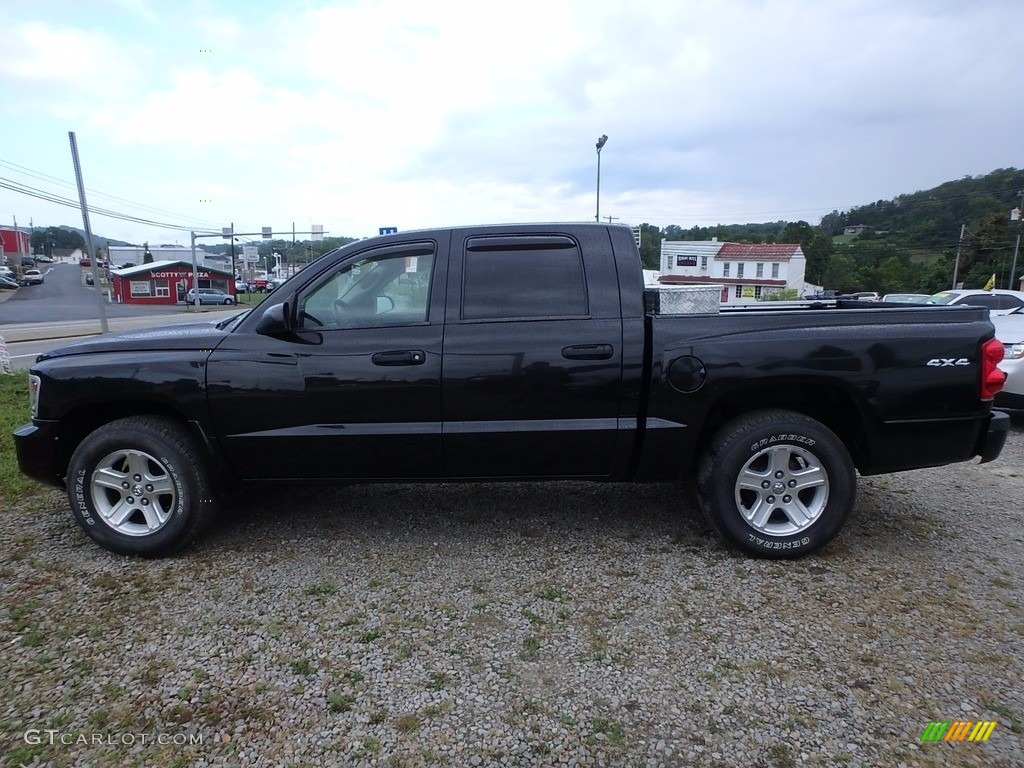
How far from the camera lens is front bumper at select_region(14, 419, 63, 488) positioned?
374cm

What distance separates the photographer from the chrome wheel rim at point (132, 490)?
3645 millimetres

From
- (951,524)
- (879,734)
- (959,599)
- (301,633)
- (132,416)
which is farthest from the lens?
(951,524)

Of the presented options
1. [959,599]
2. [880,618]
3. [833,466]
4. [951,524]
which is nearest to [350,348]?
[833,466]

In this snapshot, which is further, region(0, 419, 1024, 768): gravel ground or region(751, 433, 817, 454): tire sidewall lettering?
region(751, 433, 817, 454): tire sidewall lettering

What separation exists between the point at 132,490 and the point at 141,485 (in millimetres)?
65

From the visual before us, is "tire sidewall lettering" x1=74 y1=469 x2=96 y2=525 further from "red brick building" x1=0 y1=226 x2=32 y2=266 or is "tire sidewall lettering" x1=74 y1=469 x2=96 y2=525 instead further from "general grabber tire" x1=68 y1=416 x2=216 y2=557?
"red brick building" x1=0 y1=226 x2=32 y2=266

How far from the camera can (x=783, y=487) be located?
3.58 meters

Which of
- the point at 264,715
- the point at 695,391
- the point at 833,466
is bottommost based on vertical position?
the point at 264,715

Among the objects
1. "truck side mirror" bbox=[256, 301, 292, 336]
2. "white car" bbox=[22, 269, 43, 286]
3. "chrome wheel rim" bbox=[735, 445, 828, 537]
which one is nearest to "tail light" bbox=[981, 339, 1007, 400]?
"chrome wheel rim" bbox=[735, 445, 828, 537]

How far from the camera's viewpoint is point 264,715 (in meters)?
2.41

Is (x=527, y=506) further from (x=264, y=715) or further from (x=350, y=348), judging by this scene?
(x=264, y=715)

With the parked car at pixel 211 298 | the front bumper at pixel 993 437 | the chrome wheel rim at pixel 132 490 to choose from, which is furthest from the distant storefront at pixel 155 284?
the front bumper at pixel 993 437

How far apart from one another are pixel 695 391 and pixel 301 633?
7.53ft
